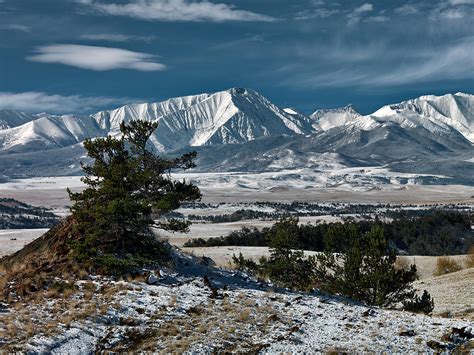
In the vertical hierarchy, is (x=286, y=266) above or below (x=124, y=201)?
below

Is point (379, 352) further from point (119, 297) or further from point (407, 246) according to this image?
point (407, 246)

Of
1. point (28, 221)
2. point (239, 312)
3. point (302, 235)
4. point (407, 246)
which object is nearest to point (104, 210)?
point (239, 312)

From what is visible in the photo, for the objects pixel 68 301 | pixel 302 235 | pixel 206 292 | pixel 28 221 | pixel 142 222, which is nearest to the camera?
pixel 68 301

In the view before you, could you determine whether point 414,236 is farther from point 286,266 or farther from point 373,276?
point 373,276

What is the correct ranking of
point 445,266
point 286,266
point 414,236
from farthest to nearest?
point 414,236, point 445,266, point 286,266

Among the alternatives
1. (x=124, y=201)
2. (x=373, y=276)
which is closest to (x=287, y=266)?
(x=373, y=276)

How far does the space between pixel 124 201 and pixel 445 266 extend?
4742 centimetres

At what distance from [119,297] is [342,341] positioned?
7464 mm

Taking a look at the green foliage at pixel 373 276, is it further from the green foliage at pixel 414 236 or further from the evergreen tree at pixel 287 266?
the green foliage at pixel 414 236

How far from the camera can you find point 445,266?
58312 mm

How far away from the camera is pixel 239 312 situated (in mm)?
17594

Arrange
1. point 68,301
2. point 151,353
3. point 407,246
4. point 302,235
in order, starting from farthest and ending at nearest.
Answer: point 407,246
point 302,235
point 68,301
point 151,353

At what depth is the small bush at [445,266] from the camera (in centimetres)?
5788

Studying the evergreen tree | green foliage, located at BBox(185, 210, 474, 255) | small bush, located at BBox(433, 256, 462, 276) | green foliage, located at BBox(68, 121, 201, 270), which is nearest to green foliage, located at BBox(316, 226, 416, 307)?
the evergreen tree
